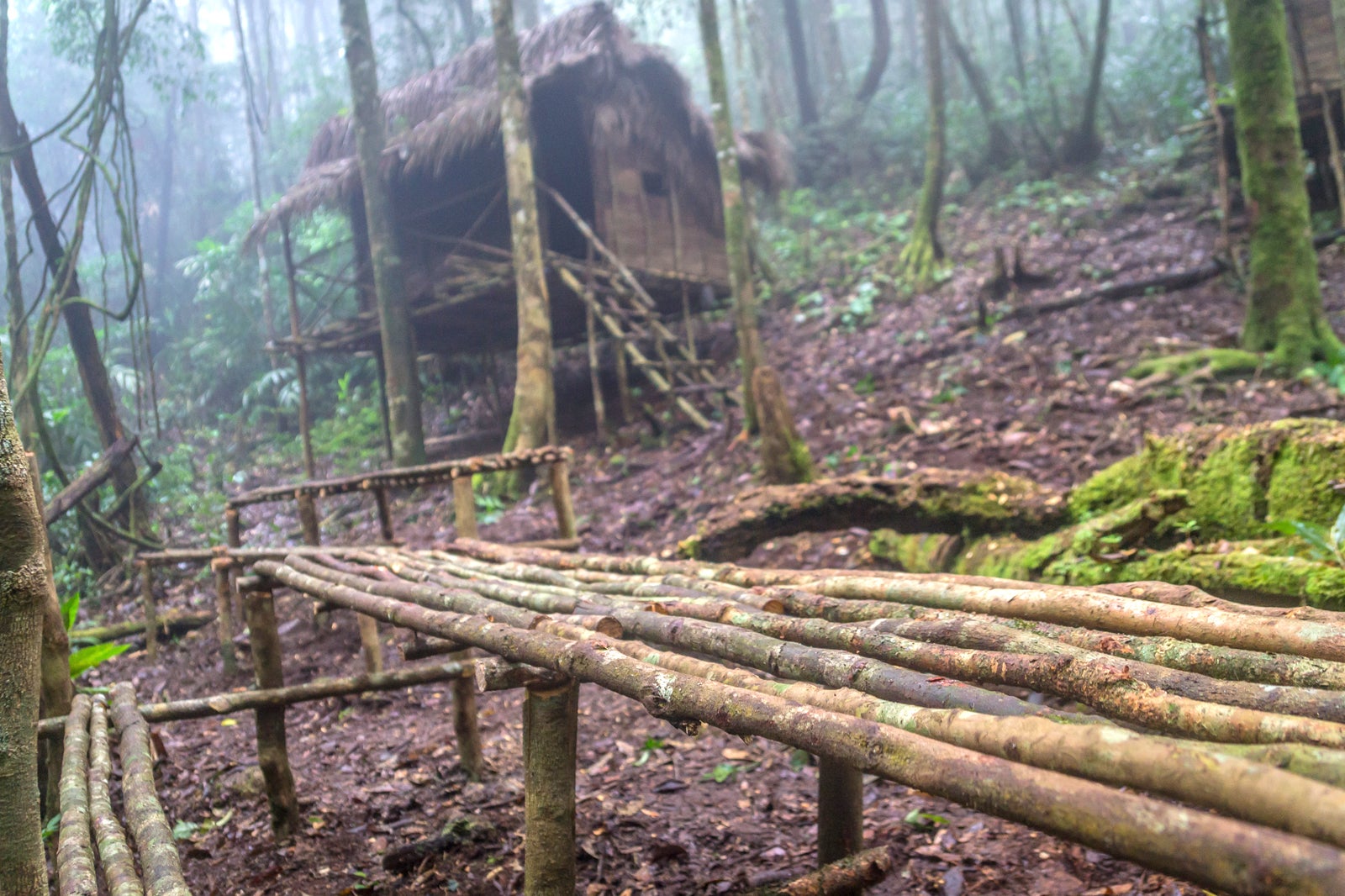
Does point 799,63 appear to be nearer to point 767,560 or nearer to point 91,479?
point 767,560

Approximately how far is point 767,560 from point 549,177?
7.90 meters

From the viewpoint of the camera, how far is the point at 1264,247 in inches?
252

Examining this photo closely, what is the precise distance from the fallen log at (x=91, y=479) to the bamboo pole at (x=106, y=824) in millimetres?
6093

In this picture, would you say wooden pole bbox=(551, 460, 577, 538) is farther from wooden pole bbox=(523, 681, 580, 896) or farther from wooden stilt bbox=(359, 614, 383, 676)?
wooden pole bbox=(523, 681, 580, 896)

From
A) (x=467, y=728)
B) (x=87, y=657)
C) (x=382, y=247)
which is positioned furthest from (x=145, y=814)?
(x=382, y=247)

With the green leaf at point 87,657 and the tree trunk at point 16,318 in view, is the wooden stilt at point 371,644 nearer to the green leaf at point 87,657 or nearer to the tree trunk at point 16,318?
the green leaf at point 87,657

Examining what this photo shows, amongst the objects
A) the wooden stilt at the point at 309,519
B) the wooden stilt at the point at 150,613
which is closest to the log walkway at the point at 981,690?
the wooden stilt at the point at 309,519

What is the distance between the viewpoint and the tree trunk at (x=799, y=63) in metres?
18.7

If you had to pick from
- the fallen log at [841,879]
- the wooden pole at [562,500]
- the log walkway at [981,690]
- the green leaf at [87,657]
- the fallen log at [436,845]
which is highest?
the wooden pole at [562,500]

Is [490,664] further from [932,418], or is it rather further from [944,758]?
[932,418]

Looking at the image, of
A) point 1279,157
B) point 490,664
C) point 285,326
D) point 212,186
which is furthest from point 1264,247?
point 212,186

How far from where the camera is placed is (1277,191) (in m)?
6.36

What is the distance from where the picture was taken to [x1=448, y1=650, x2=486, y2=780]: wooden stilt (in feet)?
13.8

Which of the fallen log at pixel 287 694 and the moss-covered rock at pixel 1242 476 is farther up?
the moss-covered rock at pixel 1242 476
